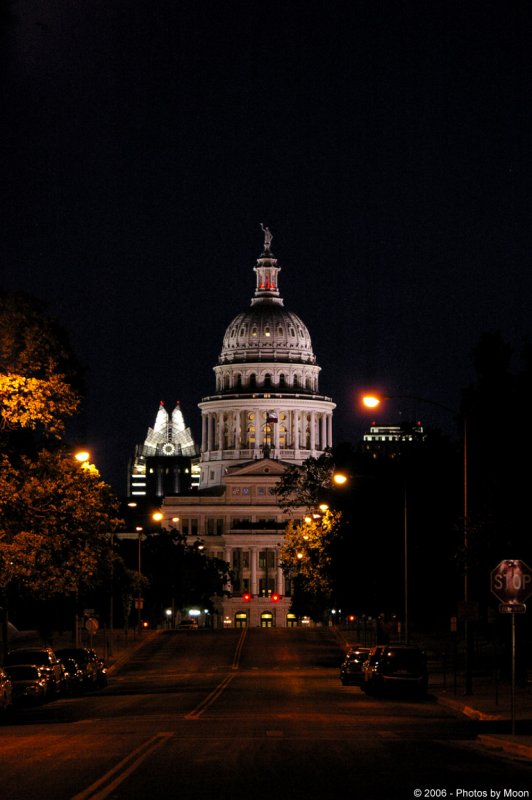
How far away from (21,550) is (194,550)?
457 ft

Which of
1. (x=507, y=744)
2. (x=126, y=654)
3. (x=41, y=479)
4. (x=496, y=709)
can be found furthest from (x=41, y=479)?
(x=126, y=654)

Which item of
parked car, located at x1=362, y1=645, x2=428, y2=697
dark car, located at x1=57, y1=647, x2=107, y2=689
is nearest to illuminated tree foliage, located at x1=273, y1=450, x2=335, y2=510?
dark car, located at x1=57, y1=647, x2=107, y2=689

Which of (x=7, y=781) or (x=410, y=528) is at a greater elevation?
(x=410, y=528)

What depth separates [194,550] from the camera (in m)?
181

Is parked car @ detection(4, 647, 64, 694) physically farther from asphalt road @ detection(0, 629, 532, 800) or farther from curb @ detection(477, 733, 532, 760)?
curb @ detection(477, 733, 532, 760)

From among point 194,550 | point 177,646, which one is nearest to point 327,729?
point 177,646

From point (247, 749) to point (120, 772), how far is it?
491 centimetres

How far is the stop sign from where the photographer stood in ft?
104

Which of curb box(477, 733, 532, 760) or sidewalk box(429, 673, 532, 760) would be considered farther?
sidewalk box(429, 673, 532, 760)

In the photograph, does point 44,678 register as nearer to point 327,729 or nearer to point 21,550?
point 21,550

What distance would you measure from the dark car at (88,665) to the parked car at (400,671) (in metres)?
10.8

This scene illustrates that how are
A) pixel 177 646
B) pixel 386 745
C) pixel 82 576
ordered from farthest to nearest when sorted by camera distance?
pixel 177 646 → pixel 82 576 → pixel 386 745

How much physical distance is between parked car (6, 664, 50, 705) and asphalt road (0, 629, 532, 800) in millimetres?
483

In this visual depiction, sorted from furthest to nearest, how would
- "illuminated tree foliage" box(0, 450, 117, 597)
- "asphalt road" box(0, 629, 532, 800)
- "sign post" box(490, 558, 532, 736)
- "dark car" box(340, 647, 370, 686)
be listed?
"dark car" box(340, 647, 370, 686) → "illuminated tree foliage" box(0, 450, 117, 597) → "sign post" box(490, 558, 532, 736) → "asphalt road" box(0, 629, 532, 800)
